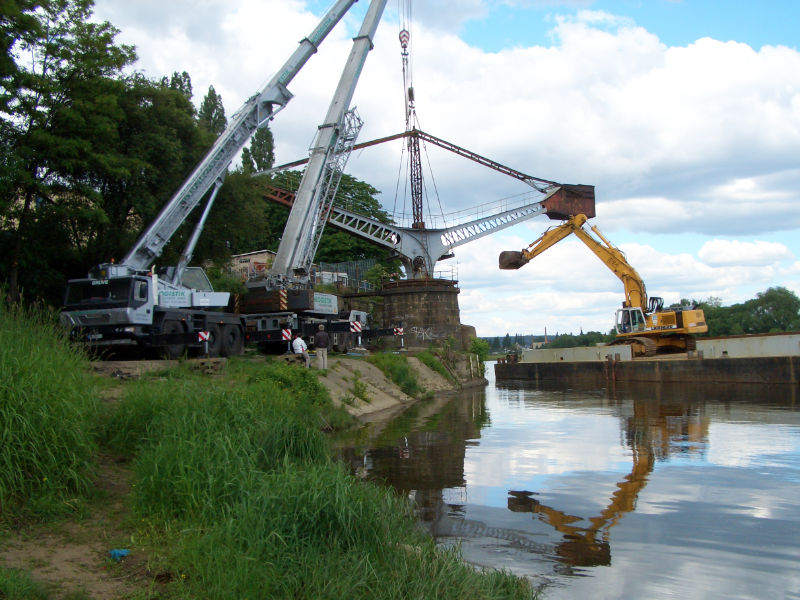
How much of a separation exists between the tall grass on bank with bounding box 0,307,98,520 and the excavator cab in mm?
37423

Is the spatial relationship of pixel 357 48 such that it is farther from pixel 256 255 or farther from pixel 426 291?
pixel 256 255

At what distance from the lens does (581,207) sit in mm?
48906

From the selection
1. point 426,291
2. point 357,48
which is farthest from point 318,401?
point 426,291

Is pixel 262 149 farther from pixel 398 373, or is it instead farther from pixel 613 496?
pixel 613 496

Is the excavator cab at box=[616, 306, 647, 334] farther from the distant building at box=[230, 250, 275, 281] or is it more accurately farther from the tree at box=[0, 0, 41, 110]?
the tree at box=[0, 0, 41, 110]

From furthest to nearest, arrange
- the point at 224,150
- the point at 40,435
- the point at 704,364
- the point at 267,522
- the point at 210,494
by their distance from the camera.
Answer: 1. the point at 704,364
2. the point at 224,150
3. the point at 40,435
4. the point at 210,494
5. the point at 267,522

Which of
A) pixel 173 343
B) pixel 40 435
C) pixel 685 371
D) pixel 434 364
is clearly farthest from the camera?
pixel 434 364

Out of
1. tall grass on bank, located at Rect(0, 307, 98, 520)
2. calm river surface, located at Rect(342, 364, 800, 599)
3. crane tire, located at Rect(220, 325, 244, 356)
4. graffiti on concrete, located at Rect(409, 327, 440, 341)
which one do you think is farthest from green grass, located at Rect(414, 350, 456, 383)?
tall grass on bank, located at Rect(0, 307, 98, 520)

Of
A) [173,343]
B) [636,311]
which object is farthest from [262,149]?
[173,343]

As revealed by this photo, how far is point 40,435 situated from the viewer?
7078mm

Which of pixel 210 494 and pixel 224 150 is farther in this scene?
pixel 224 150

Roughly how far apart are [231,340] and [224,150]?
727 centimetres

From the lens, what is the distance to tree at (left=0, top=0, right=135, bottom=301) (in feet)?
67.3

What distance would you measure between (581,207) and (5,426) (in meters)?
46.2
